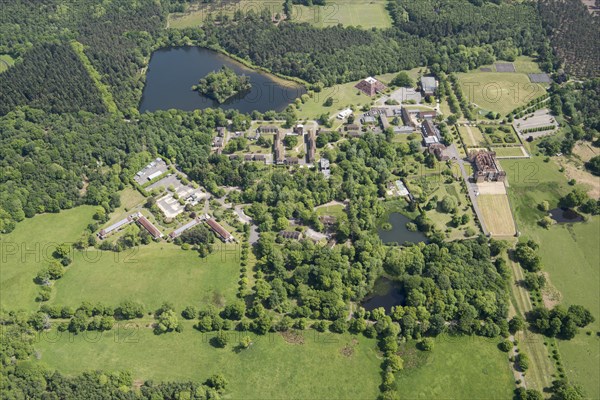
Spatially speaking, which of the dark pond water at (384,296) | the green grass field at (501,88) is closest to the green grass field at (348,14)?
the green grass field at (501,88)

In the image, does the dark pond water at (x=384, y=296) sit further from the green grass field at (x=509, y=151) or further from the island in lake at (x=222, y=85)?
the island in lake at (x=222, y=85)

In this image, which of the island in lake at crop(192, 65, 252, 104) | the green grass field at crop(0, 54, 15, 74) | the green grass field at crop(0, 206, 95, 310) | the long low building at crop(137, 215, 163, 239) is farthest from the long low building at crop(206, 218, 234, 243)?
the green grass field at crop(0, 54, 15, 74)

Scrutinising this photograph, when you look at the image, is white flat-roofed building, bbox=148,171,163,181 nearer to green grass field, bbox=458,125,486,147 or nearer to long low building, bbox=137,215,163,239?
long low building, bbox=137,215,163,239

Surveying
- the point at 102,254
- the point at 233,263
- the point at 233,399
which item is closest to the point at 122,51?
the point at 102,254

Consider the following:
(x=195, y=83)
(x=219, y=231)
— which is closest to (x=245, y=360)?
(x=219, y=231)

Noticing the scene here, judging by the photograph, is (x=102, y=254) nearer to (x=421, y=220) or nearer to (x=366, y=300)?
(x=366, y=300)

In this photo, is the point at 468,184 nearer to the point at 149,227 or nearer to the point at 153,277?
the point at 149,227
